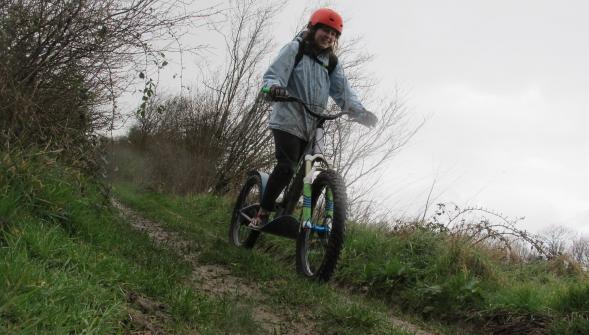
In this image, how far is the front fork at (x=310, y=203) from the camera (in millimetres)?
4084

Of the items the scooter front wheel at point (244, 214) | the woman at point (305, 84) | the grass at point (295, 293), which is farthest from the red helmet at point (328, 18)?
the grass at point (295, 293)

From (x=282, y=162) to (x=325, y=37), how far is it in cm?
122

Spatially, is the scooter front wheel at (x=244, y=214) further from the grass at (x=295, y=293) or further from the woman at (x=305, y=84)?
the woman at (x=305, y=84)

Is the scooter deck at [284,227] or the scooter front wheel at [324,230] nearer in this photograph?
the scooter front wheel at [324,230]

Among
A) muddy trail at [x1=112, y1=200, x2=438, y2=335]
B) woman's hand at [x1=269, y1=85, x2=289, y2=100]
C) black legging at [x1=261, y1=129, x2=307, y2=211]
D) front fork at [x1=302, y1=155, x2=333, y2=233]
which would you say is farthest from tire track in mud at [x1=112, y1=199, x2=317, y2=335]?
woman's hand at [x1=269, y1=85, x2=289, y2=100]

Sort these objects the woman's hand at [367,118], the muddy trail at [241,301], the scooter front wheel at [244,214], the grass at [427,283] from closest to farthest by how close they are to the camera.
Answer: the muddy trail at [241,301]
the grass at [427,283]
the woman's hand at [367,118]
the scooter front wheel at [244,214]

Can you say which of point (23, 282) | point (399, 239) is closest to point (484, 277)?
point (399, 239)

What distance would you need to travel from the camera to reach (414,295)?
415 cm

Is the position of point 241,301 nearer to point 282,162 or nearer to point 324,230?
point 324,230

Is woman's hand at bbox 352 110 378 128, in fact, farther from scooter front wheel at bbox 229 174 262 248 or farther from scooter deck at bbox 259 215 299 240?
scooter front wheel at bbox 229 174 262 248

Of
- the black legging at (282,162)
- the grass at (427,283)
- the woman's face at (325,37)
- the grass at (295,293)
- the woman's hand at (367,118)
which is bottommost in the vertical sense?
the grass at (295,293)

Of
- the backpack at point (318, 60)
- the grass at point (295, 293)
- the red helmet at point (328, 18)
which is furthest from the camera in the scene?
the backpack at point (318, 60)

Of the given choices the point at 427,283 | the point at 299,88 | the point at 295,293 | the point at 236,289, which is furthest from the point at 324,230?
the point at 299,88

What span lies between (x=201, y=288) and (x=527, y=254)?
354 cm
